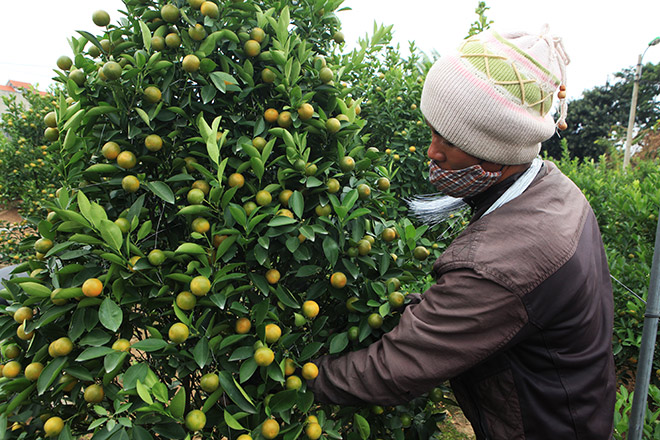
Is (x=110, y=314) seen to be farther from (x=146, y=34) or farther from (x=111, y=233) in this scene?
(x=146, y=34)

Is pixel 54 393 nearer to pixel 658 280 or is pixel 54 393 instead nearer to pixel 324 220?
pixel 324 220

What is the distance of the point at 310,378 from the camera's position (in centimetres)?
123

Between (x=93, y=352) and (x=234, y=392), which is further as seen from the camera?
(x=234, y=392)

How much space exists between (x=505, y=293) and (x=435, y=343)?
24 centimetres

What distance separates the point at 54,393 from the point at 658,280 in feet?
6.97

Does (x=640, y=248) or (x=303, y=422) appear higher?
(x=303, y=422)

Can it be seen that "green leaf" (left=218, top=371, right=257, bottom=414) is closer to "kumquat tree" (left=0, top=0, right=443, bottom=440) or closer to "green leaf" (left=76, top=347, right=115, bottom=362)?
"kumquat tree" (left=0, top=0, right=443, bottom=440)

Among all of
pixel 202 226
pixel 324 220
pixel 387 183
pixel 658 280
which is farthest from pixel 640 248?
pixel 202 226

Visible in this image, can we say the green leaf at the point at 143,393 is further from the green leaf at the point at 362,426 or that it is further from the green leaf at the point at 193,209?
the green leaf at the point at 362,426

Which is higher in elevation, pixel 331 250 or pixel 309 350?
pixel 331 250

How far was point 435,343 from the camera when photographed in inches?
44.2

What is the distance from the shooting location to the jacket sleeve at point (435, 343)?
1.09m

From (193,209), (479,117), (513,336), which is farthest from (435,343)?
(193,209)

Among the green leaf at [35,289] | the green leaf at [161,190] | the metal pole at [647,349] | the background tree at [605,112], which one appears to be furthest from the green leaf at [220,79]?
the background tree at [605,112]
